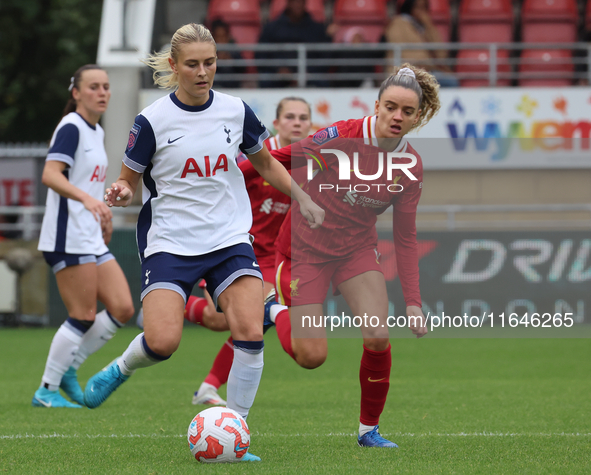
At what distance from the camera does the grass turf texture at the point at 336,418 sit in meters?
4.01

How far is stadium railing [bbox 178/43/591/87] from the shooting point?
13.3 metres

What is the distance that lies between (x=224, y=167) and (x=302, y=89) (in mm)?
9442

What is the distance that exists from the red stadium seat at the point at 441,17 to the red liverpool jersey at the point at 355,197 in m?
11.0

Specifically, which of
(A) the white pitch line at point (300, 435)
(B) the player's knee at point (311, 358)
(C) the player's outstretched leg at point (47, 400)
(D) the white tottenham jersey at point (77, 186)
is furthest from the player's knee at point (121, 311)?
(B) the player's knee at point (311, 358)

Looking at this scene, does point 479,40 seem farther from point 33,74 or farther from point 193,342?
point 33,74

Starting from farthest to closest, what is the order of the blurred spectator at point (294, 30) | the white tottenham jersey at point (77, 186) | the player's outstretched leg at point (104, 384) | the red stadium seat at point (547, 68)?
the red stadium seat at point (547, 68)
the blurred spectator at point (294, 30)
the white tottenham jersey at point (77, 186)
the player's outstretched leg at point (104, 384)

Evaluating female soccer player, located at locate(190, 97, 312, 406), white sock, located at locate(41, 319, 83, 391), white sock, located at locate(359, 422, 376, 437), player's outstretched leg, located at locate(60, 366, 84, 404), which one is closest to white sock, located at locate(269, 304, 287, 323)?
female soccer player, located at locate(190, 97, 312, 406)

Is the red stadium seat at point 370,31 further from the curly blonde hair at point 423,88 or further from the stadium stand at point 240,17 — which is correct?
Result: the curly blonde hair at point 423,88

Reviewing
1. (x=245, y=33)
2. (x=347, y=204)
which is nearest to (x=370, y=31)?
(x=245, y=33)

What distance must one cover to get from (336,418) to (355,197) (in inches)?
60.2

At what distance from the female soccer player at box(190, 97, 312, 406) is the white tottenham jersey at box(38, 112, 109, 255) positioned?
2.84 ft

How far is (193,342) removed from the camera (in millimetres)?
10477

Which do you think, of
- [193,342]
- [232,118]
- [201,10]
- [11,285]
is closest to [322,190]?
[232,118]

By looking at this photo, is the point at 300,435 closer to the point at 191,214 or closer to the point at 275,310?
the point at 275,310
